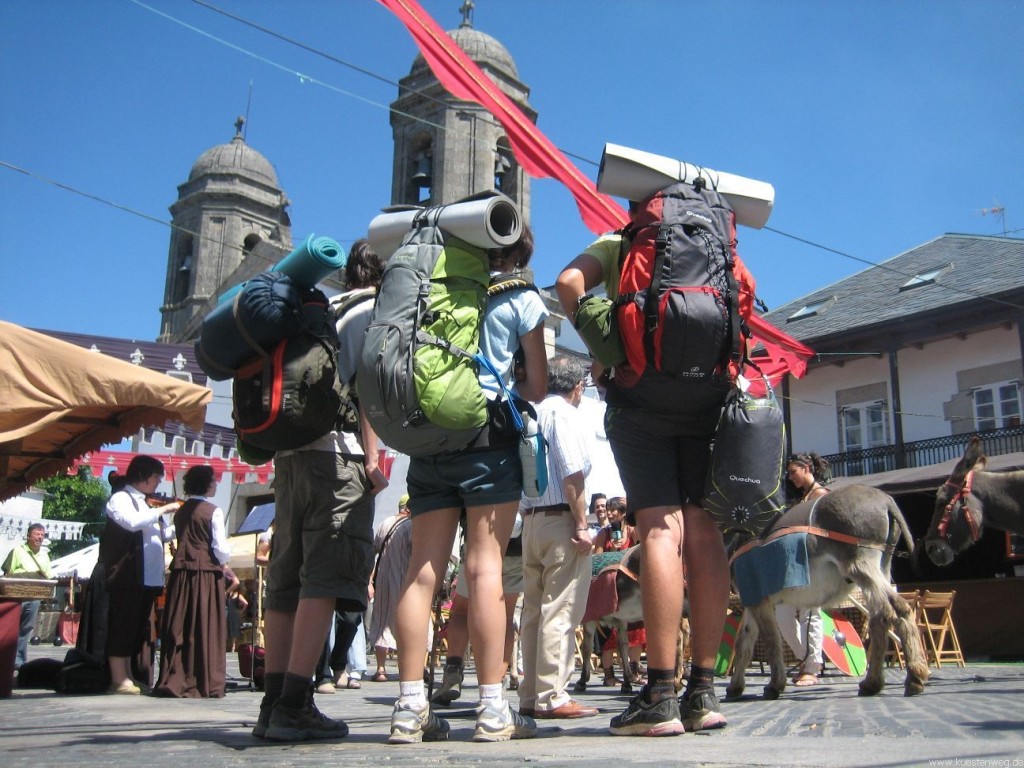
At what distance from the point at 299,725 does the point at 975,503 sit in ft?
20.5

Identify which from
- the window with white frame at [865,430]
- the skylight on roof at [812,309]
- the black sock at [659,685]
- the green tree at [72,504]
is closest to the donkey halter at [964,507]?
the black sock at [659,685]

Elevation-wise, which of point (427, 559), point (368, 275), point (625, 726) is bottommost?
point (625, 726)

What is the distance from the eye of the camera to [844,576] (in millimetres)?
5887

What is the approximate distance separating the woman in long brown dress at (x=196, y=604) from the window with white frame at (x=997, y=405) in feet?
69.3

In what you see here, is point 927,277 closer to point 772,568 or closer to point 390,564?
point 390,564

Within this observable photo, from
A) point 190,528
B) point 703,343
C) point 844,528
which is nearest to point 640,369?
point 703,343

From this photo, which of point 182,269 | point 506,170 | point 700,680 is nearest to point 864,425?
point 506,170

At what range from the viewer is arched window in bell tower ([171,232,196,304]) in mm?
53812

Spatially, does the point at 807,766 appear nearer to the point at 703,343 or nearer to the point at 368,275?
the point at 703,343

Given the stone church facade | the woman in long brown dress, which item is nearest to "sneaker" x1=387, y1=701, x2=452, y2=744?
the woman in long brown dress

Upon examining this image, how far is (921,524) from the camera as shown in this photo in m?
20.1

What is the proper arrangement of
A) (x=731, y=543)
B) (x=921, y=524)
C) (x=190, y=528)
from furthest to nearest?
1. (x=921, y=524)
2. (x=190, y=528)
3. (x=731, y=543)

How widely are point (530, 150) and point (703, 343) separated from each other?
6.92m

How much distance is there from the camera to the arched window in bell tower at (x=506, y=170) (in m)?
35.8
